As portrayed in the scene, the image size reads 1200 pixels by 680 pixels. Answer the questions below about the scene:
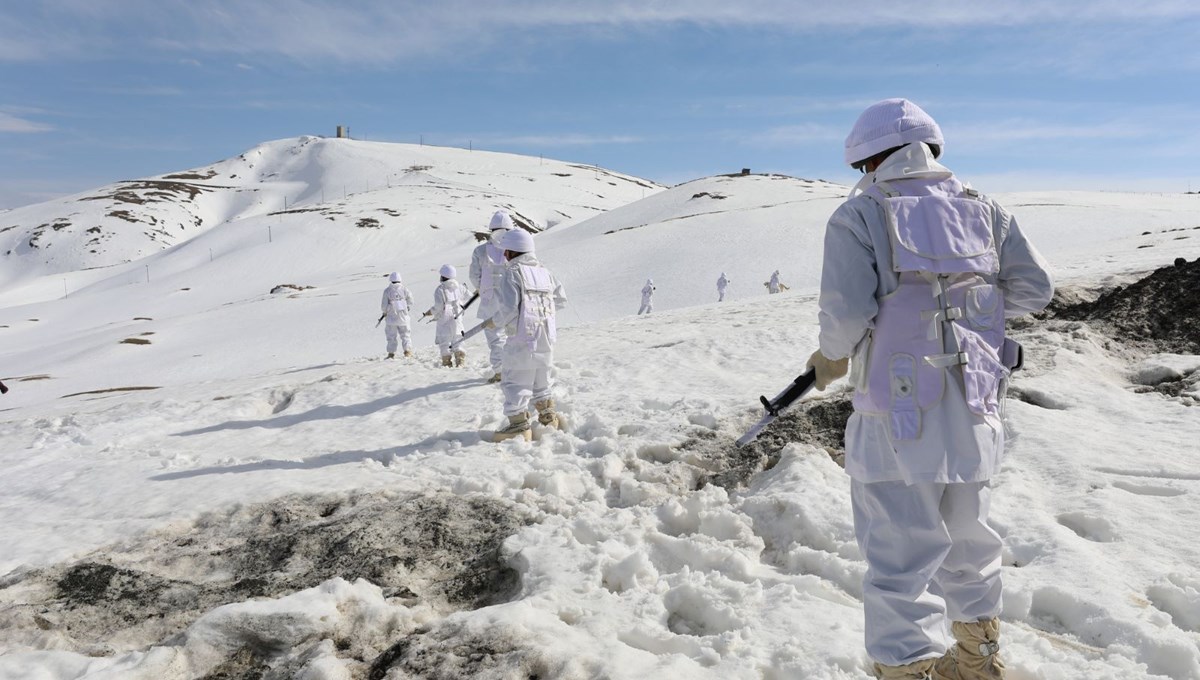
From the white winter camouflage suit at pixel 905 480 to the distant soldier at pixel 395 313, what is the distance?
15903 millimetres

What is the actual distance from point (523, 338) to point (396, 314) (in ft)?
36.9

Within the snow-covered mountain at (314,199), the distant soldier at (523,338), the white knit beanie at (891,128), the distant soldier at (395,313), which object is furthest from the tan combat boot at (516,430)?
the snow-covered mountain at (314,199)

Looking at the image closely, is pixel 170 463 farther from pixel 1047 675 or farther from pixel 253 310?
pixel 253 310

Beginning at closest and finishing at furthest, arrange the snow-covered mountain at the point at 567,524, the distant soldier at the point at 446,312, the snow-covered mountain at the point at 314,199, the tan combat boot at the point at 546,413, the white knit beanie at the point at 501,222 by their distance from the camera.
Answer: the snow-covered mountain at the point at 567,524
the tan combat boot at the point at 546,413
the white knit beanie at the point at 501,222
the distant soldier at the point at 446,312
the snow-covered mountain at the point at 314,199

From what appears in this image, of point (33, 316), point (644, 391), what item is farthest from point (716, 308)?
point (33, 316)

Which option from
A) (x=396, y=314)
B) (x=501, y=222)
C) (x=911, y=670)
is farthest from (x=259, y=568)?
(x=396, y=314)

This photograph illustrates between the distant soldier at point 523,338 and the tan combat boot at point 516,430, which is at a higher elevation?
the distant soldier at point 523,338

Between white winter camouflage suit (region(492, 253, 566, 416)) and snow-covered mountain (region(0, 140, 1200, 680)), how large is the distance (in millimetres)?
525

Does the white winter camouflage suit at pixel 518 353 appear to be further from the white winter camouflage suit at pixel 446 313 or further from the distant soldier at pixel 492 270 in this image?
the white winter camouflage suit at pixel 446 313

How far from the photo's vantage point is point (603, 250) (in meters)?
43.1

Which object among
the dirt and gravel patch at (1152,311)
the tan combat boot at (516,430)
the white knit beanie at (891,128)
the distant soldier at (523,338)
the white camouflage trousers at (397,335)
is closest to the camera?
the white knit beanie at (891,128)

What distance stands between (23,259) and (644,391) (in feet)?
356

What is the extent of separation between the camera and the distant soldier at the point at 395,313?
18.2 m

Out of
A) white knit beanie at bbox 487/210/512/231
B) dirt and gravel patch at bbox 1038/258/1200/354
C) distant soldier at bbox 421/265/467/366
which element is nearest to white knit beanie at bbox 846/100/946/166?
dirt and gravel patch at bbox 1038/258/1200/354
